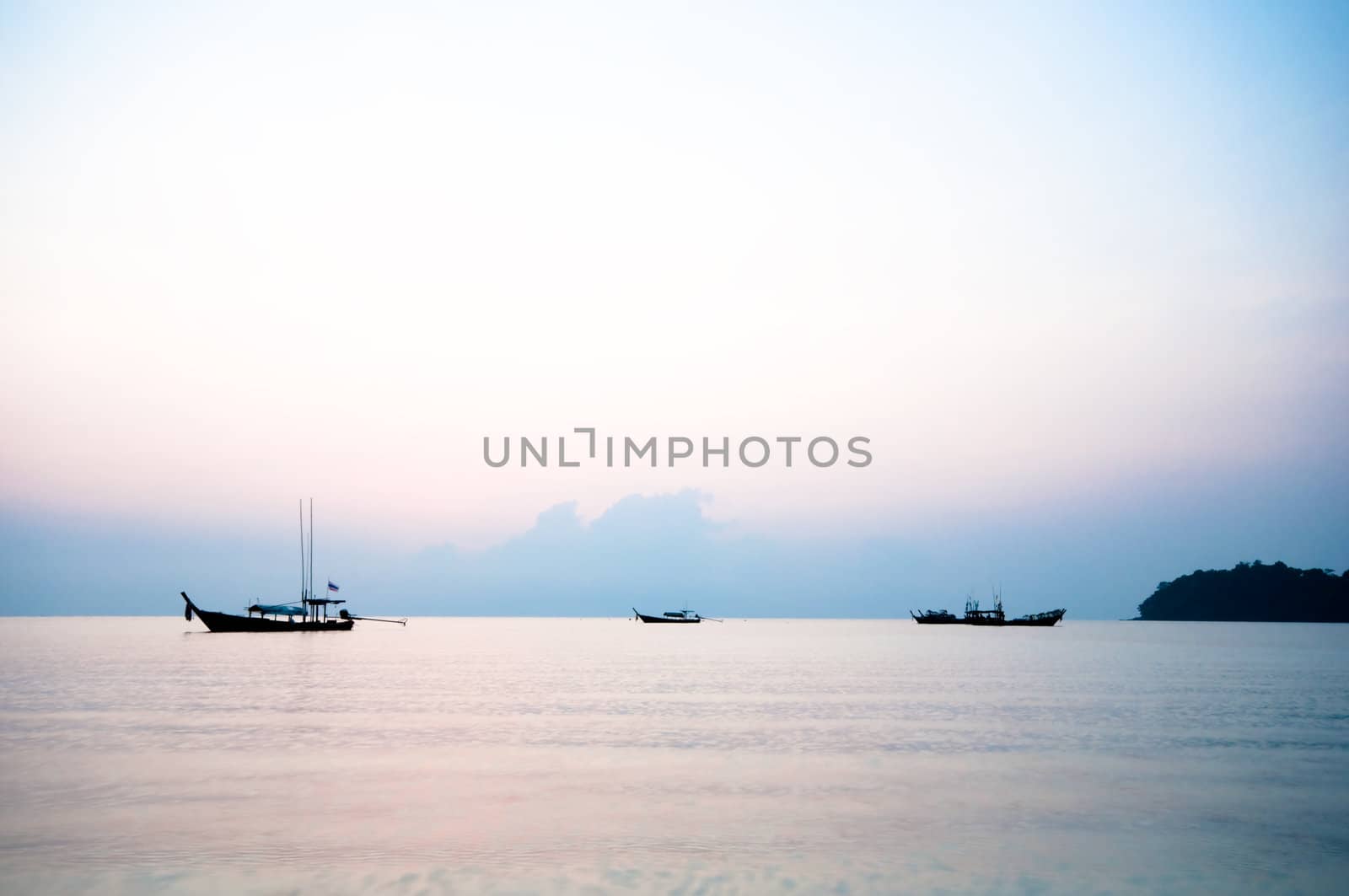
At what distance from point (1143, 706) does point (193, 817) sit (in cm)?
3985

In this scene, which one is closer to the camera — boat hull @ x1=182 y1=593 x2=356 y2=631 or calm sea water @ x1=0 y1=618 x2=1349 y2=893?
calm sea water @ x1=0 y1=618 x2=1349 y2=893

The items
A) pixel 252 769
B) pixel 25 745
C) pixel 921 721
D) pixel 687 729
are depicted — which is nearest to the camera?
pixel 252 769

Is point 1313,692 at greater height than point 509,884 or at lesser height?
lesser

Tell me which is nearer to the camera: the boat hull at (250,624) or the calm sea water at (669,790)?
the calm sea water at (669,790)

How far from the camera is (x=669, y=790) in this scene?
24984mm

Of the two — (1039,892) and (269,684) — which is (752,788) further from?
(269,684)

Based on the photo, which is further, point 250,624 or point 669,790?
point 250,624

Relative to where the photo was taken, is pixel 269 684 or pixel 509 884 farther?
pixel 269 684

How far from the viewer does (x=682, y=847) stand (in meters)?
19.2

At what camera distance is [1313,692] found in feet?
181

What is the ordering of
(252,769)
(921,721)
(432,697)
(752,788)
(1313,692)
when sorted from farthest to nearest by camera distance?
1. (1313,692)
2. (432,697)
3. (921,721)
4. (252,769)
5. (752,788)

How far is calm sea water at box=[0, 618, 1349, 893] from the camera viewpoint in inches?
687

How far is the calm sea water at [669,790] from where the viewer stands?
17.4 metres

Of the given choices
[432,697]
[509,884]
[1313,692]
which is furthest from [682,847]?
[1313,692]
